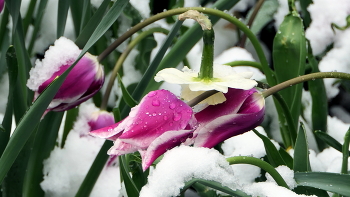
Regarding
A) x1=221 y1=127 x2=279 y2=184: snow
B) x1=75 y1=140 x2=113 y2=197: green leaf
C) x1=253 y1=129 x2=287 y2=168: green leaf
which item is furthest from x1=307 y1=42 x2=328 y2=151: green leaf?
x1=75 y1=140 x2=113 y2=197: green leaf

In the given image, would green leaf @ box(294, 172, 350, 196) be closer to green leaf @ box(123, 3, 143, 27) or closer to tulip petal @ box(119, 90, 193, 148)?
tulip petal @ box(119, 90, 193, 148)

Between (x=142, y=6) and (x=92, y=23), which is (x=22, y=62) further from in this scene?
(x=142, y=6)

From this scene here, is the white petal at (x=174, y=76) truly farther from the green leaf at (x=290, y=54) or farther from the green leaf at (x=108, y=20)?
the green leaf at (x=290, y=54)

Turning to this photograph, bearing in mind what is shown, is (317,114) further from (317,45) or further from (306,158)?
(306,158)

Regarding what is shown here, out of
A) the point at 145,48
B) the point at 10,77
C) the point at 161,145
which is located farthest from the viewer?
the point at 145,48

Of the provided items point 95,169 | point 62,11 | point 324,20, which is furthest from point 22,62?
point 324,20
